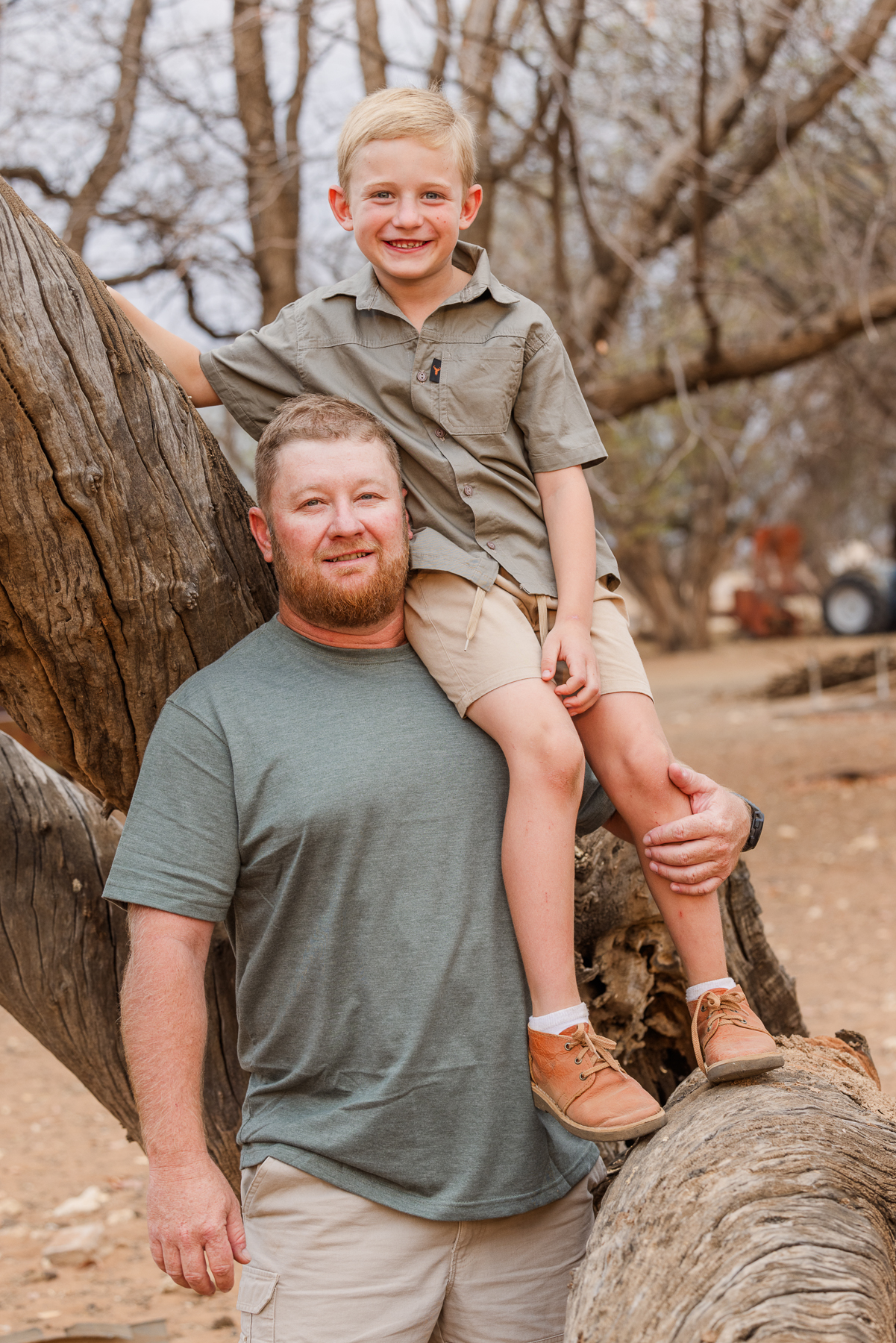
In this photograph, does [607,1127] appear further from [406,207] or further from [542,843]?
[406,207]

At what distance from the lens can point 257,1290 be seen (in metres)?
2.05

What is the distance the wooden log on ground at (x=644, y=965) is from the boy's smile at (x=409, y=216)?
1180mm

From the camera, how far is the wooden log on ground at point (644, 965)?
2658 millimetres

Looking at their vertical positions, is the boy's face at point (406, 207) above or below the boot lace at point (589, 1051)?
above

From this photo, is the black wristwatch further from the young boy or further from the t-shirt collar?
the t-shirt collar

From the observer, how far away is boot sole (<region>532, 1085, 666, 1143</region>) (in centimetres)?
200

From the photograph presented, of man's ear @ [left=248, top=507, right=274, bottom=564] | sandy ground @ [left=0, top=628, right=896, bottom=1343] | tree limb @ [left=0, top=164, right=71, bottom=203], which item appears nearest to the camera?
man's ear @ [left=248, top=507, right=274, bottom=564]

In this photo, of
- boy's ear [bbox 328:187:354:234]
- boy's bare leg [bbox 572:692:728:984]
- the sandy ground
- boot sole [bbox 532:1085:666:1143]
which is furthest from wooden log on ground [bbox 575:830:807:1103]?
the sandy ground

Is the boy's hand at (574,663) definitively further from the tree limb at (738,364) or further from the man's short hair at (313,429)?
the tree limb at (738,364)

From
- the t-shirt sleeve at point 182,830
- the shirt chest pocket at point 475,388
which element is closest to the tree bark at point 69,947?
the t-shirt sleeve at point 182,830

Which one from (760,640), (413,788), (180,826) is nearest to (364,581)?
(413,788)

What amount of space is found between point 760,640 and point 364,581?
24.1 metres

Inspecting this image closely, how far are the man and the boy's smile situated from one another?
12.7 inches

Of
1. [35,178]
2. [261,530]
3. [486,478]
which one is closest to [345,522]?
[261,530]
